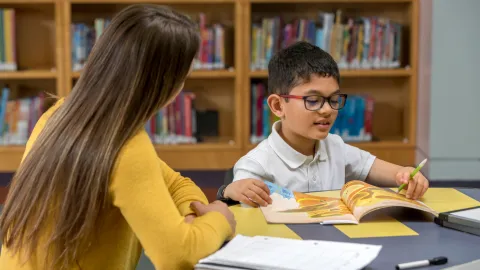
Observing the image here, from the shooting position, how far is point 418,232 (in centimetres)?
150

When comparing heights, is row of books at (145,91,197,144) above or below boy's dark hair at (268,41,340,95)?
below

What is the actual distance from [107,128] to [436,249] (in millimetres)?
652

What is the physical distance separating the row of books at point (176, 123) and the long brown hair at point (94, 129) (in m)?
2.98

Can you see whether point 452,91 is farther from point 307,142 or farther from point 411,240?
point 411,240

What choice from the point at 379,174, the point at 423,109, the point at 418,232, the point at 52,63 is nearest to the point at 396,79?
the point at 423,109

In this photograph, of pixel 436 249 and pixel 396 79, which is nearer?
pixel 436 249

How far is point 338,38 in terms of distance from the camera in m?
4.30

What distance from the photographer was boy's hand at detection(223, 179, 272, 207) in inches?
66.8

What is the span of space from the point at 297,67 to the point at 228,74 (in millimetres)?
2219

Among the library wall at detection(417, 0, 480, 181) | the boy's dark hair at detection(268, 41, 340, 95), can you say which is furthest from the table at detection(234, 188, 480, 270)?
the library wall at detection(417, 0, 480, 181)

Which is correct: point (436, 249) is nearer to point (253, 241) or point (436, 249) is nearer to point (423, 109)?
point (253, 241)

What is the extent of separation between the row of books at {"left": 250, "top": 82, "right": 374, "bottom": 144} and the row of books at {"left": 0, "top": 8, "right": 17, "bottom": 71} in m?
1.43

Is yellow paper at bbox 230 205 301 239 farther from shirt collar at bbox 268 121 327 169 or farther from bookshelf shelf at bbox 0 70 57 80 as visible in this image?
→ bookshelf shelf at bbox 0 70 57 80

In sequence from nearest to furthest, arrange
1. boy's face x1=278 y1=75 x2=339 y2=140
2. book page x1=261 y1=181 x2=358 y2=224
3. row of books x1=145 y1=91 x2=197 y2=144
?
book page x1=261 y1=181 x2=358 y2=224, boy's face x1=278 y1=75 x2=339 y2=140, row of books x1=145 y1=91 x2=197 y2=144
